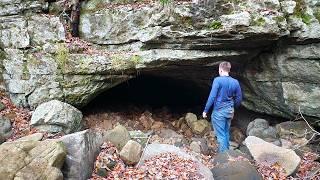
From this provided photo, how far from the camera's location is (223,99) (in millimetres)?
7625

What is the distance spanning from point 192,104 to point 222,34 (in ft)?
18.9

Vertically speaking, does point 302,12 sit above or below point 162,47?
above

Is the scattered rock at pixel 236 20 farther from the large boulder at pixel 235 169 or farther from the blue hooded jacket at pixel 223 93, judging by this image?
the large boulder at pixel 235 169

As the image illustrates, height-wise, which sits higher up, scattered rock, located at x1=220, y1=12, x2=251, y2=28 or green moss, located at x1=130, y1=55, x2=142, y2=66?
scattered rock, located at x1=220, y1=12, x2=251, y2=28

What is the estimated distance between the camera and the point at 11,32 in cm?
974

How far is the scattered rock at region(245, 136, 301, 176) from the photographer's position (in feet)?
23.3

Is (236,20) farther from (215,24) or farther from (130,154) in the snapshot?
(130,154)

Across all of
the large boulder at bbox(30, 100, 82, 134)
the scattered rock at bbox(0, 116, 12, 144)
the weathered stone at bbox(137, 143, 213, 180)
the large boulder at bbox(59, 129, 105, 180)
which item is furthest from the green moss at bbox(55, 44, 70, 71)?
the weathered stone at bbox(137, 143, 213, 180)

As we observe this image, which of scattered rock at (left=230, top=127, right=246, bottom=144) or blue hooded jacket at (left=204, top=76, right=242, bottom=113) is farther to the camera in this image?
scattered rock at (left=230, top=127, right=246, bottom=144)

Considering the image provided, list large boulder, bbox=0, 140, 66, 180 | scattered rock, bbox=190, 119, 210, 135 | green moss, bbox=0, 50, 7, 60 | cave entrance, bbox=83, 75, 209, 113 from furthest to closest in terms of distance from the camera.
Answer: cave entrance, bbox=83, 75, 209, 113 < scattered rock, bbox=190, 119, 210, 135 < green moss, bbox=0, 50, 7, 60 < large boulder, bbox=0, 140, 66, 180

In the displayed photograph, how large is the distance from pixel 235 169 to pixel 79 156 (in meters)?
2.84

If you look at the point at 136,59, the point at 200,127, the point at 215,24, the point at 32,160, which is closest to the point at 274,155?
the point at 200,127

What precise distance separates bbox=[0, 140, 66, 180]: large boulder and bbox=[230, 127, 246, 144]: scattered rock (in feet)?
17.9

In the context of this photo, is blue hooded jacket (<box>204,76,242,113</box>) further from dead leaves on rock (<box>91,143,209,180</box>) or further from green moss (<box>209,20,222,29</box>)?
green moss (<box>209,20,222,29</box>)
